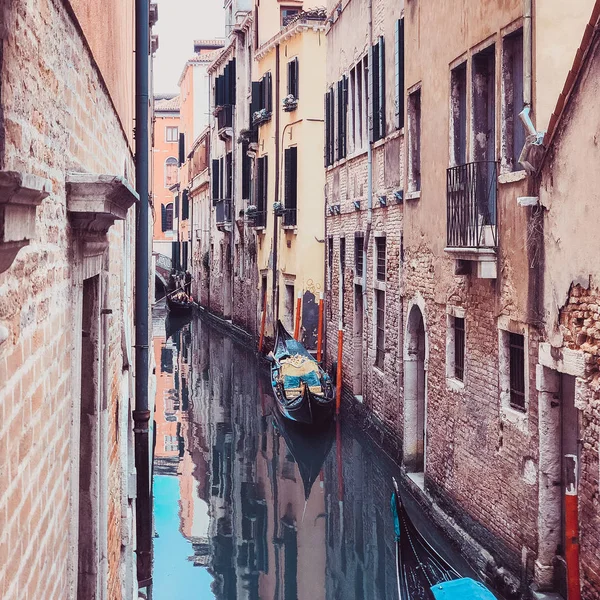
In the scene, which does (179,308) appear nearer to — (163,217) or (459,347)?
(163,217)

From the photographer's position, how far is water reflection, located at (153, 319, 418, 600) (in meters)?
8.39

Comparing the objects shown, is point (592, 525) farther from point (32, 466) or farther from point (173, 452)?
point (173, 452)

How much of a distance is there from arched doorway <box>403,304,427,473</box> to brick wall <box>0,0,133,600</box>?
7539 mm

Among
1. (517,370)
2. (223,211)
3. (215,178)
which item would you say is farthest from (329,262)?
(215,178)

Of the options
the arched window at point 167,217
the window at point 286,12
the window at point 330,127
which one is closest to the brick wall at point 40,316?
the window at point 330,127

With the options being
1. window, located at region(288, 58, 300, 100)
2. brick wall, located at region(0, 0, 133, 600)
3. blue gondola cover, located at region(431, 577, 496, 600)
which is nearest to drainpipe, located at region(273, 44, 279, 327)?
window, located at region(288, 58, 300, 100)

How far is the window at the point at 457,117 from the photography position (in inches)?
349

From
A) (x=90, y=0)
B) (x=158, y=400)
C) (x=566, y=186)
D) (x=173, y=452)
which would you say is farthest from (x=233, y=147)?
(x=90, y=0)

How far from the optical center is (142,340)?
26.3ft

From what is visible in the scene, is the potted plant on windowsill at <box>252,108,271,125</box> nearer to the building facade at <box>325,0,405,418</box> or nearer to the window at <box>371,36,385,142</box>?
the building facade at <box>325,0,405,418</box>

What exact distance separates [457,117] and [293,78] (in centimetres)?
1186

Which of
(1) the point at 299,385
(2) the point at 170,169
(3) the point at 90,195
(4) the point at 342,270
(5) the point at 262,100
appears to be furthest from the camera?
(2) the point at 170,169

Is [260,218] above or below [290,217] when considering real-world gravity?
above

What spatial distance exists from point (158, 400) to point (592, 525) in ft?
40.4
